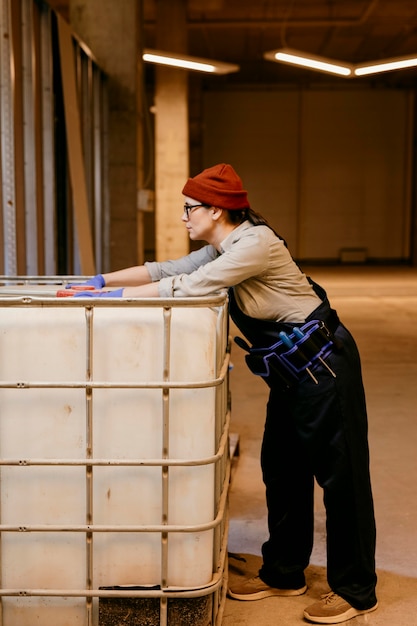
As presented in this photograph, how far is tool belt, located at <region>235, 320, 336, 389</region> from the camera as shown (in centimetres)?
266

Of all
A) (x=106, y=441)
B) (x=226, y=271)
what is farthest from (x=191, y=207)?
(x=106, y=441)

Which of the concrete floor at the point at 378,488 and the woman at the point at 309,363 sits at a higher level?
the woman at the point at 309,363

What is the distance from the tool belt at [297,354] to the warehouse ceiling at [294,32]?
11.2 metres

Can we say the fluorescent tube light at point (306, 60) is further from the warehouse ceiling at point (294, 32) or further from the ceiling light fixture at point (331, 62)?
the warehouse ceiling at point (294, 32)

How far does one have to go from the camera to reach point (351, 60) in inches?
763

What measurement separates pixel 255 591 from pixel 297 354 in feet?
3.20

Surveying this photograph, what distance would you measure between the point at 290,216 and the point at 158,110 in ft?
27.5

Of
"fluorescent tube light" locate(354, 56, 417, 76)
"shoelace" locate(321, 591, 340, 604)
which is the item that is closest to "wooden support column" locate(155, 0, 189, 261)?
"fluorescent tube light" locate(354, 56, 417, 76)

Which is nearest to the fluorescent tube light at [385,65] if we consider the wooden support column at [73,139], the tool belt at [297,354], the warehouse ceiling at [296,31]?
the warehouse ceiling at [296,31]

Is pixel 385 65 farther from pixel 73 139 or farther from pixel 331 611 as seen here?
pixel 331 611

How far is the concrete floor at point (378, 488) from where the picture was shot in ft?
9.51

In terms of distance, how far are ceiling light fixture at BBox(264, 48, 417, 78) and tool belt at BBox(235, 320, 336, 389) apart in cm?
922

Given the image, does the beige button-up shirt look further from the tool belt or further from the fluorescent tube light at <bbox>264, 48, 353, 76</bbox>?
the fluorescent tube light at <bbox>264, 48, 353, 76</bbox>

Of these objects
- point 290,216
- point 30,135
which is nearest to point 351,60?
point 290,216
